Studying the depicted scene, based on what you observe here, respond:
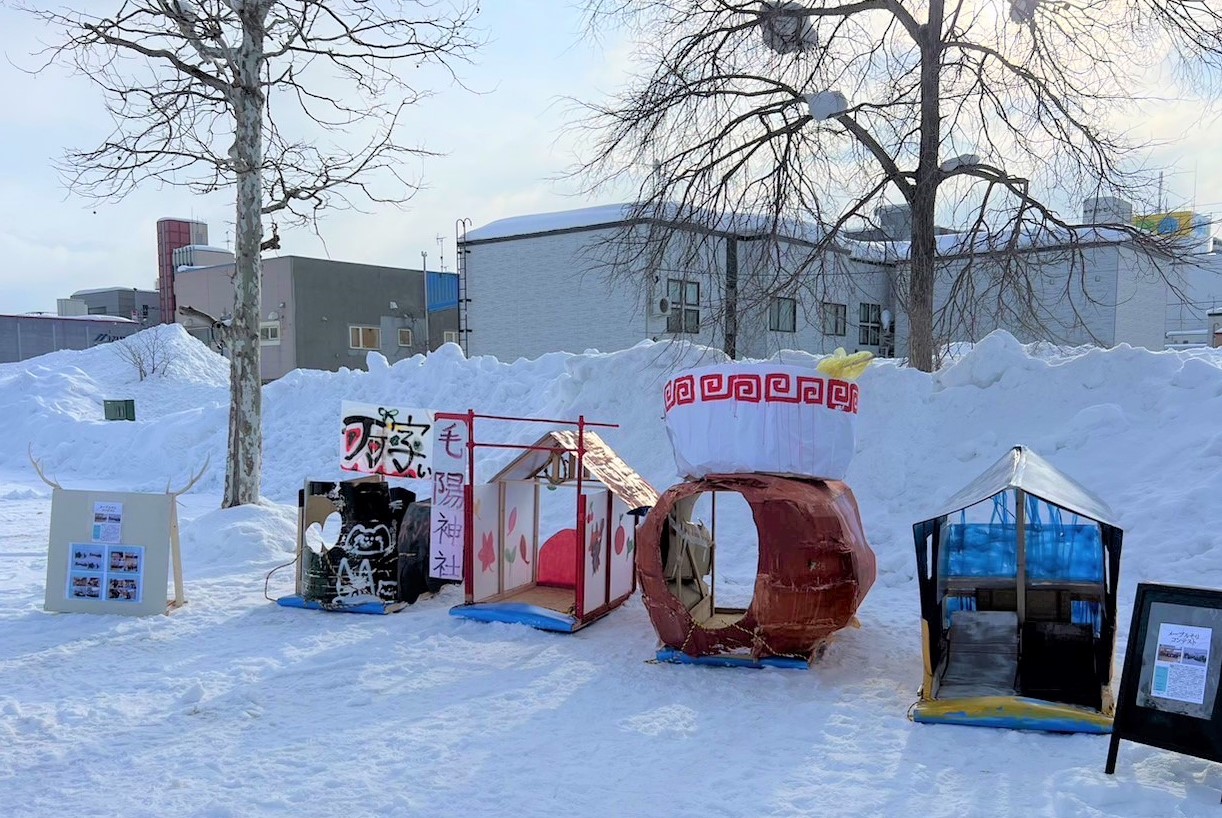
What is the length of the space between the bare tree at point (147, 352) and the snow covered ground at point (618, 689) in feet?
59.4

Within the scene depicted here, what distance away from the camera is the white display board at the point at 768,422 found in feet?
23.3

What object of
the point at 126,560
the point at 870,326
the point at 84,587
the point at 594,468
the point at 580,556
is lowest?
the point at 84,587

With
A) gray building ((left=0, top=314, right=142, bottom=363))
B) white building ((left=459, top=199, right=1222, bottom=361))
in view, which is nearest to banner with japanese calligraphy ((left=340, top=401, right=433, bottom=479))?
white building ((left=459, top=199, right=1222, bottom=361))

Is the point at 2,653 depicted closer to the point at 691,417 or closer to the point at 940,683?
the point at 691,417

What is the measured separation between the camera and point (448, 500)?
8.64 metres

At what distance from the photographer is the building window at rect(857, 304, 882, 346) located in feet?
85.7

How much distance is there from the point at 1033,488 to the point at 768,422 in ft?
6.56

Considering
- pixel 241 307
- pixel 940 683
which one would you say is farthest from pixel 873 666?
pixel 241 307

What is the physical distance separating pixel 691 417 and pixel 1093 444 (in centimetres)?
599

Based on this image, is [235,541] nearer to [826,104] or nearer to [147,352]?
[826,104]

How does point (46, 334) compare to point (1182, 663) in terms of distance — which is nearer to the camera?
point (1182, 663)

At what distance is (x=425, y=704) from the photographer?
6207mm

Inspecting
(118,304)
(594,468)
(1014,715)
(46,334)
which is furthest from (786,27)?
(118,304)

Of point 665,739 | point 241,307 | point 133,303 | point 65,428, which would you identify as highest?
point 133,303
